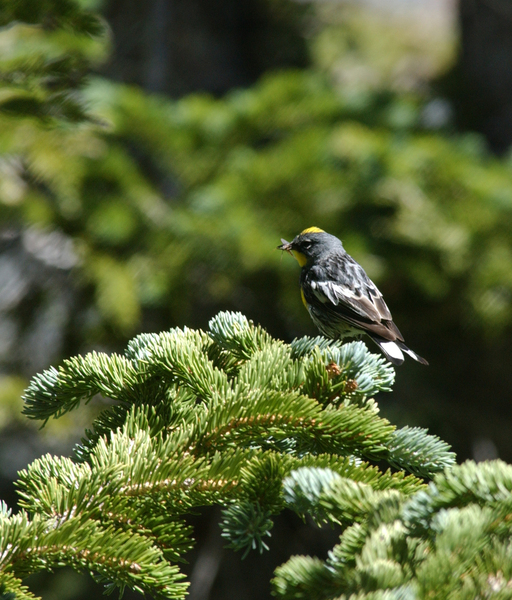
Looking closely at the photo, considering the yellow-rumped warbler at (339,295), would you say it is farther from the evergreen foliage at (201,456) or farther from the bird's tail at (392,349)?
the evergreen foliage at (201,456)

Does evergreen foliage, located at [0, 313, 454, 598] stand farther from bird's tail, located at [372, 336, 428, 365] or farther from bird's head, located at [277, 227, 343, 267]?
bird's head, located at [277, 227, 343, 267]

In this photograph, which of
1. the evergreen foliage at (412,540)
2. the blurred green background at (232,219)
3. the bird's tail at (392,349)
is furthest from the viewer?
the blurred green background at (232,219)

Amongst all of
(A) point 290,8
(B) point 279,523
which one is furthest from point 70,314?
(A) point 290,8

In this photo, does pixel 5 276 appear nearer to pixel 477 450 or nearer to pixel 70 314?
pixel 70 314

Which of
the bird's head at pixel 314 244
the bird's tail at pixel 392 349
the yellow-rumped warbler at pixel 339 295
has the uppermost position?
the bird's head at pixel 314 244

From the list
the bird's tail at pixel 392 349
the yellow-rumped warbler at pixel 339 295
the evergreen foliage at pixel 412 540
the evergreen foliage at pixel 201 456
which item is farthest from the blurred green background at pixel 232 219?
the evergreen foliage at pixel 412 540

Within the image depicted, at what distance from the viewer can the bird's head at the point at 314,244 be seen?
278 cm

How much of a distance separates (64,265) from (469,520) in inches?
130

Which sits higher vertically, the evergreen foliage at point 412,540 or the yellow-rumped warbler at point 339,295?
the yellow-rumped warbler at point 339,295

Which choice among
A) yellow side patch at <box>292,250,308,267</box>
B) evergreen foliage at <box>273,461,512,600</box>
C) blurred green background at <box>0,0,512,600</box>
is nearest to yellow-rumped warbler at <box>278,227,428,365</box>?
yellow side patch at <box>292,250,308,267</box>

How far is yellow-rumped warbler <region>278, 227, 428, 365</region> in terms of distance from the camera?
2324 millimetres

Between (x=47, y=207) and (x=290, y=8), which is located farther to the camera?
(x=290, y=8)

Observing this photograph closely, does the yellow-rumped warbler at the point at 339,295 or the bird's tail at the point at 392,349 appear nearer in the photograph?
the bird's tail at the point at 392,349

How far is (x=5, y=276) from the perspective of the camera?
165 inches
